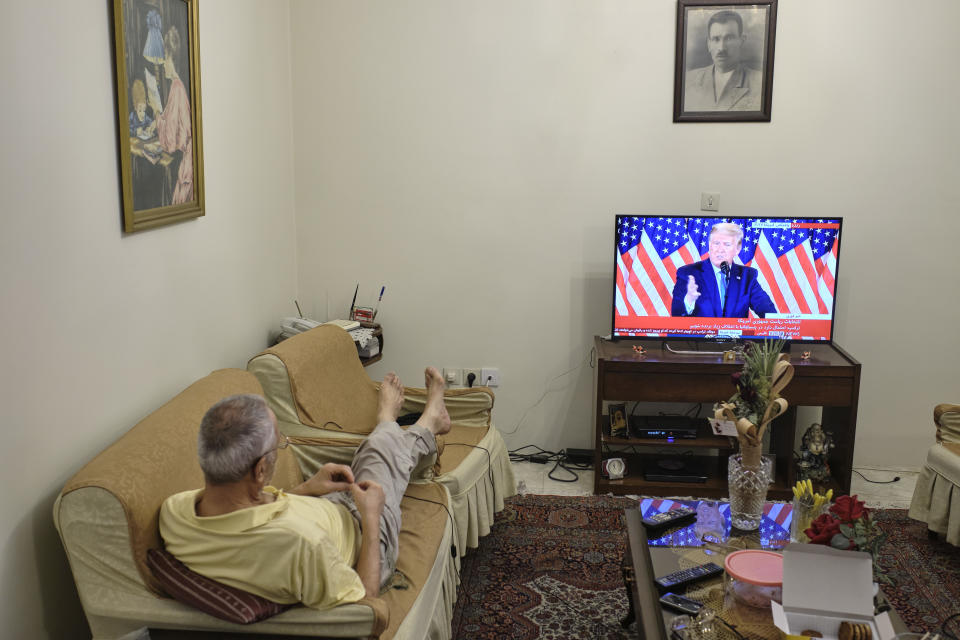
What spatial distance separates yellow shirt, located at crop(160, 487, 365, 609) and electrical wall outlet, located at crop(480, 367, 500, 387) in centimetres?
227

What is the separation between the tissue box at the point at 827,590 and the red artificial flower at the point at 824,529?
5.0 inches

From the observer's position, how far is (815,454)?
3754mm

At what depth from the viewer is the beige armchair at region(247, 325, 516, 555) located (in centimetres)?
304

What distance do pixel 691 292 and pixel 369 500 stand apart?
205 cm

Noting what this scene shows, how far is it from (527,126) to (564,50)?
1.25ft

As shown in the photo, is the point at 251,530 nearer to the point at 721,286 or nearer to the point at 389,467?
the point at 389,467

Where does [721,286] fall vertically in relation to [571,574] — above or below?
above

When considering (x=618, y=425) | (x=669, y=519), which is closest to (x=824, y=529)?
(x=669, y=519)

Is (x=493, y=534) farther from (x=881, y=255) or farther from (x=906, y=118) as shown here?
(x=906, y=118)

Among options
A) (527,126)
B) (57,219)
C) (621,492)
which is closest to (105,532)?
(57,219)

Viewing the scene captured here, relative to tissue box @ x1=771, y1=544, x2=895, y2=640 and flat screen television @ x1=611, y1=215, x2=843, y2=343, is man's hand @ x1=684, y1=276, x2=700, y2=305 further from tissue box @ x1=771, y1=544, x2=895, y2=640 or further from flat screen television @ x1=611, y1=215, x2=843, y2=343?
tissue box @ x1=771, y1=544, x2=895, y2=640

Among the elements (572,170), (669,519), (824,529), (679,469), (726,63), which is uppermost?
(726,63)

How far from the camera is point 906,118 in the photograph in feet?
12.8

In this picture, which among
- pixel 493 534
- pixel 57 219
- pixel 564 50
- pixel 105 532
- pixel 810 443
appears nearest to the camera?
pixel 105 532
